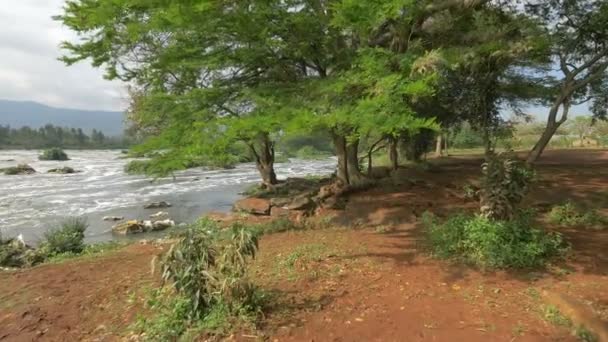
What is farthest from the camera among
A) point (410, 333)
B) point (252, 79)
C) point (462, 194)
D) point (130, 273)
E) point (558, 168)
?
point (558, 168)

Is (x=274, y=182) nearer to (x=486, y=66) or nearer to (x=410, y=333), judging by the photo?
→ (x=486, y=66)

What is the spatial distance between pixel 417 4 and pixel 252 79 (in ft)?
11.9

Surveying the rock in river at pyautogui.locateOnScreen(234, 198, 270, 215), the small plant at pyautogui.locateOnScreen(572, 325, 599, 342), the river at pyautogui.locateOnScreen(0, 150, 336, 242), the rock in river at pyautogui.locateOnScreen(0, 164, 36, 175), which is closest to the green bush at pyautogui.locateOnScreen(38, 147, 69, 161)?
the rock in river at pyautogui.locateOnScreen(0, 164, 36, 175)

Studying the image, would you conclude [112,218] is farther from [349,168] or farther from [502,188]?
[502,188]

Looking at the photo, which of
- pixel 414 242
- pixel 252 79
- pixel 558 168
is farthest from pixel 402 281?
pixel 558 168

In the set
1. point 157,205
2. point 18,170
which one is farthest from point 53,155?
point 157,205

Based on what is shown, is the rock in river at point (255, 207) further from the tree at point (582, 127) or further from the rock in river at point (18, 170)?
the rock in river at point (18, 170)

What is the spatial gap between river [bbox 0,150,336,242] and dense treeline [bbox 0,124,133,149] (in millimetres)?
38967

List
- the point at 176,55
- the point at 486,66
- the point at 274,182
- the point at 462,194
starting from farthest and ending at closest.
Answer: the point at 274,182 < the point at 462,194 < the point at 486,66 < the point at 176,55

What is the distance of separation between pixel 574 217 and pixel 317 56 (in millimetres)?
5630

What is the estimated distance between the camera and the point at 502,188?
6.35 m

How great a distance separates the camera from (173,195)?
22391 mm

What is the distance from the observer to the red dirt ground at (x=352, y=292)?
4.51 m

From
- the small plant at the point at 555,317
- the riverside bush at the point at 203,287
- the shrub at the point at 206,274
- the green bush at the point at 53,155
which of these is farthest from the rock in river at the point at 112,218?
the green bush at the point at 53,155
